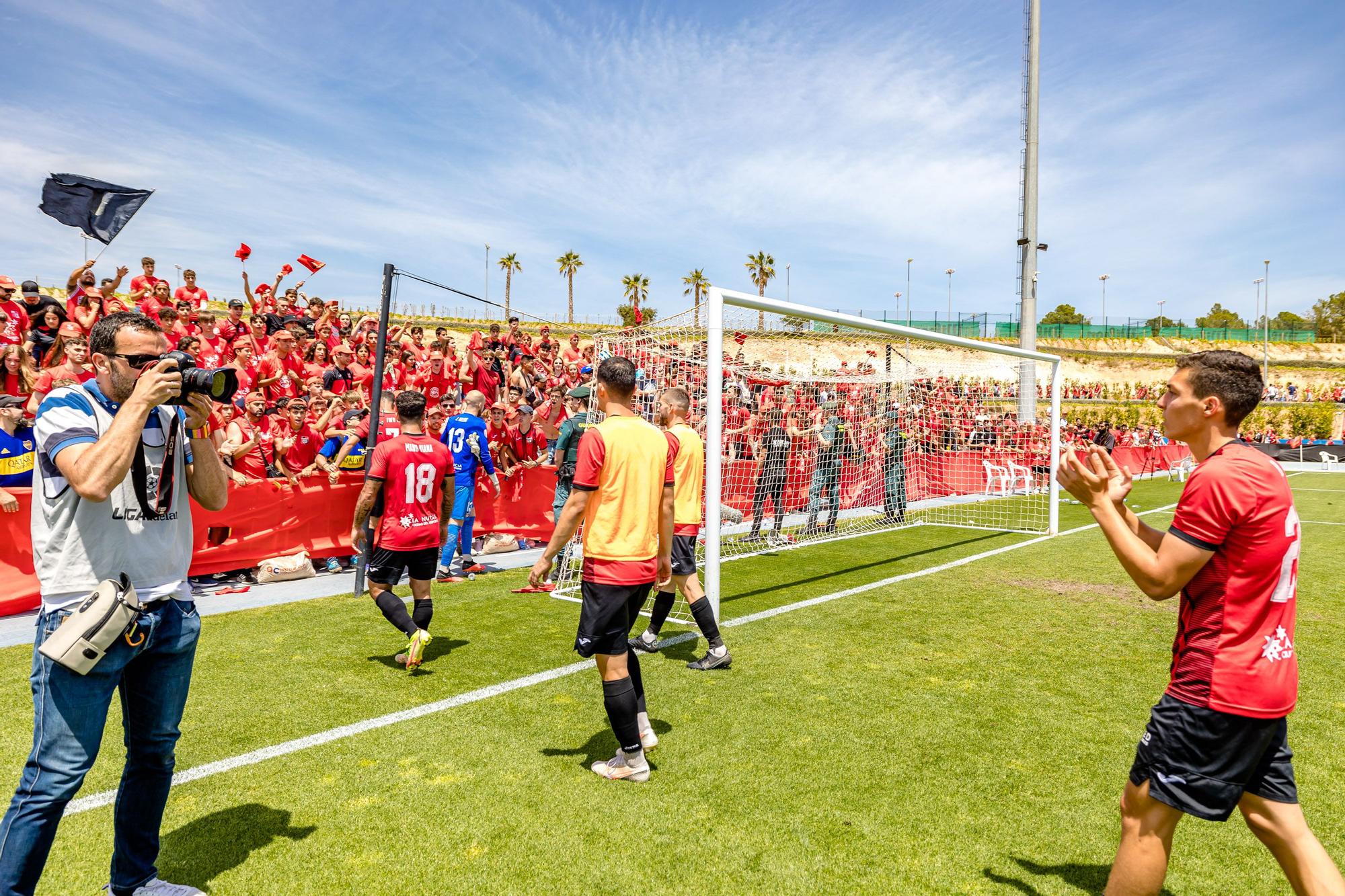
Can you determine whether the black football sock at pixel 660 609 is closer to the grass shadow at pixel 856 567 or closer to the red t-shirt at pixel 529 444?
the grass shadow at pixel 856 567

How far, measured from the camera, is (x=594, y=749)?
4.38 metres

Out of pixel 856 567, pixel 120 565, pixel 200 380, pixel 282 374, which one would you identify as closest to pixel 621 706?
pixel 120 565

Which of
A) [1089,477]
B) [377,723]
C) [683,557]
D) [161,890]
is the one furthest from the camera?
[683,557]

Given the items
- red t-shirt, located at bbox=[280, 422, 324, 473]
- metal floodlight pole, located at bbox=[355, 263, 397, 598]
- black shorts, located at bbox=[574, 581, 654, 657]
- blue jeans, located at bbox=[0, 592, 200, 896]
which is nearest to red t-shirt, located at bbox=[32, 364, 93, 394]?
red t-shirt, located at bbox=[280, 422, 324, 473]

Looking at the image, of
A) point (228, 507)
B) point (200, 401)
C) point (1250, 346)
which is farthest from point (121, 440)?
point (1250, 346)

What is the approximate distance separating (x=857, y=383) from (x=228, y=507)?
10167mm

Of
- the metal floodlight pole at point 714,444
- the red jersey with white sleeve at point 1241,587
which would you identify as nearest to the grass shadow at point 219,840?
the red jersey with white sleeve at point 1241,587

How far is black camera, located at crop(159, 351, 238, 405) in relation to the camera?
254cm

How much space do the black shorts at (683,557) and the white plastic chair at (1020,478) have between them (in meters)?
12.5

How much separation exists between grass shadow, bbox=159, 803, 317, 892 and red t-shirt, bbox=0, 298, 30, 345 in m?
8.37

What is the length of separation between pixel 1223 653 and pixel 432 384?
37.1 feet

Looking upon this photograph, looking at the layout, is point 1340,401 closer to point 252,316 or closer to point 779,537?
point 779,537

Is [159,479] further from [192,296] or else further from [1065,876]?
[192,296]

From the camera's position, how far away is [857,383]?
14.1 meters
